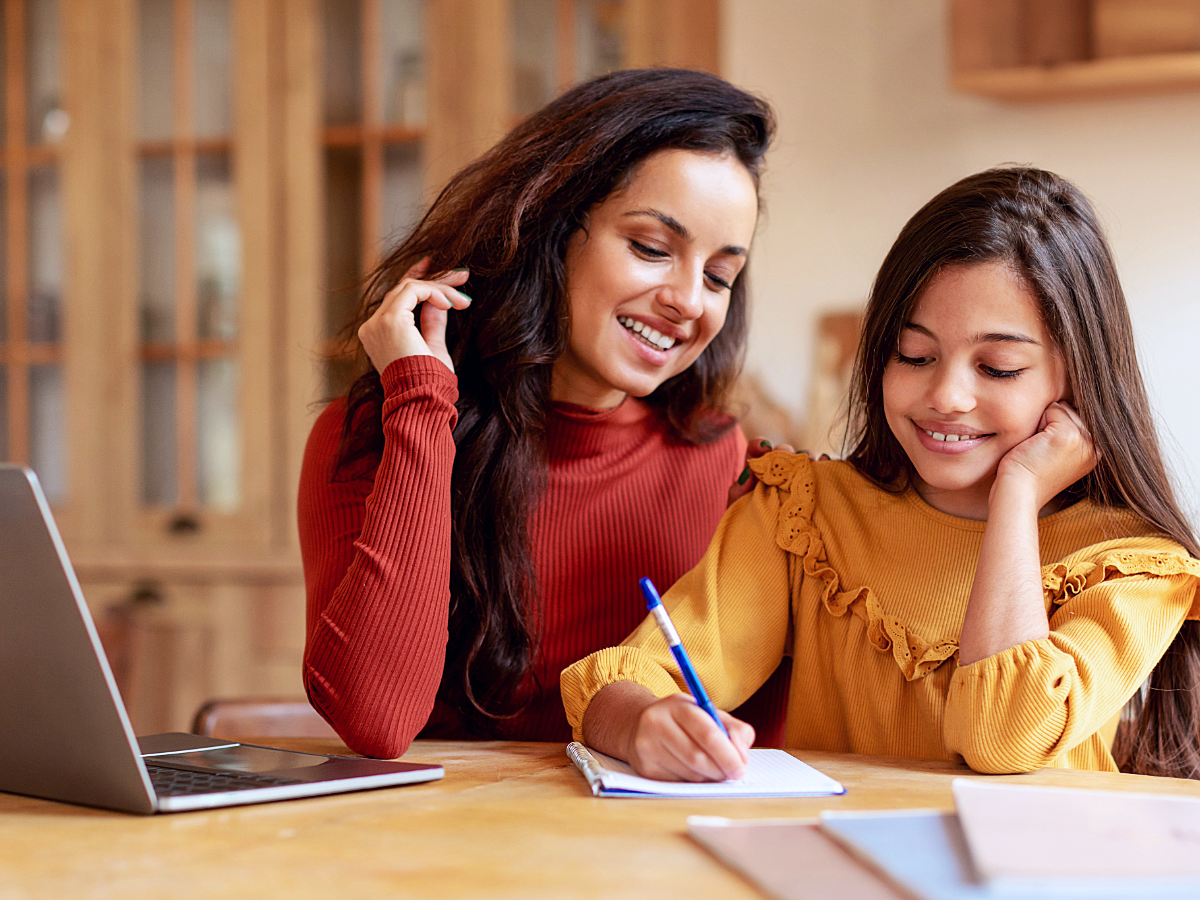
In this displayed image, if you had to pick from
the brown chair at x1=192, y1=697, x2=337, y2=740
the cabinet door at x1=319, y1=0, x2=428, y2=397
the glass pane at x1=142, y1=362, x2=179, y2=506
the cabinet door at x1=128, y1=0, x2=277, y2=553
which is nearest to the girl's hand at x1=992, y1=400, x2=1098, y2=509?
the brown chair at x1=192, y1=697, x2=337, y2=740

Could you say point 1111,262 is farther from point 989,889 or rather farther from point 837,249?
point 837,249

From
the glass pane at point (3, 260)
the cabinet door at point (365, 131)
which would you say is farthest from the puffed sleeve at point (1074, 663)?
the glass pane at point (3, 260)

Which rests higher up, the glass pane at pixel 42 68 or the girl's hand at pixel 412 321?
the glass pane at pixel 42 68

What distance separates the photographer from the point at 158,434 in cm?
335

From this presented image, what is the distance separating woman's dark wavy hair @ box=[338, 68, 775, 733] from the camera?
4.55 feet

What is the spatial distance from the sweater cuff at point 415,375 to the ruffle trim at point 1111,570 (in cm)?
62

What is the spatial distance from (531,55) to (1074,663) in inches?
94.9

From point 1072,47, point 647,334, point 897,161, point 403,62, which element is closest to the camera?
point 647,334

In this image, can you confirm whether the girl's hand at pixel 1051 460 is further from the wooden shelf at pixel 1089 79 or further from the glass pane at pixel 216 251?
the glass pane at pixel 216 251

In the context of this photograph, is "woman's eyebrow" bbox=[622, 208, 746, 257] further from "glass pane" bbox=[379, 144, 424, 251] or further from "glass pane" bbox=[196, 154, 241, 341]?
"glass pane" bbox=[196, 154, 241, 341]

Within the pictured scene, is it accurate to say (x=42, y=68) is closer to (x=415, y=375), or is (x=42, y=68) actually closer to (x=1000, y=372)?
(x=415, y=375)

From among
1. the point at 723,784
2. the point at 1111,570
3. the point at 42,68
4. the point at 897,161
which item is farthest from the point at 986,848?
the point at 42,68

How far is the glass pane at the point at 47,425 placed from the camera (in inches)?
134

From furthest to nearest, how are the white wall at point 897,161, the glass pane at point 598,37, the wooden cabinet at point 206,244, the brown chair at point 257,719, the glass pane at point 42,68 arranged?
the glass pane at point 42,68 < the wooden cabinet at point 206,244 < the glass pane at point 598,37 < the white wall at point 897,161 < the brown chair at point 257,719
